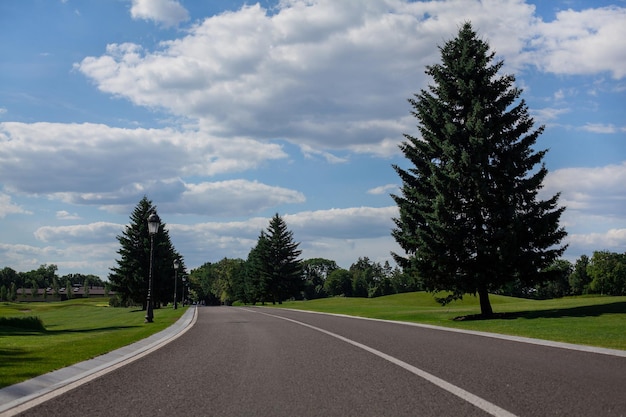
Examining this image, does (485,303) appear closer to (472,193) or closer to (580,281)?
(472,193)

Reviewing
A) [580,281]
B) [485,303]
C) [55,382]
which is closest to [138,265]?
[485,303]

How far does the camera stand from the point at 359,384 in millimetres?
6375

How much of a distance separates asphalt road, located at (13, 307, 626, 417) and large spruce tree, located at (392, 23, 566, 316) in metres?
14.3

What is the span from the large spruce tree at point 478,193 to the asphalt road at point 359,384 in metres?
14.3

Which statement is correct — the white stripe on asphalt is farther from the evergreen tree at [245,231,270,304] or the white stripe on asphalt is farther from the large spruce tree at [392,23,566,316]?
the evergreen tree at [245,231,270,304]

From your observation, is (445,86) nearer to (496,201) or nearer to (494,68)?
(494,68)

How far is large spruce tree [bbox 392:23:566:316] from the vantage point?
2431 centimetres

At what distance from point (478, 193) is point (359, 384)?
20.0m

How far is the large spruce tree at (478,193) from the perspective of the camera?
79.8 ft

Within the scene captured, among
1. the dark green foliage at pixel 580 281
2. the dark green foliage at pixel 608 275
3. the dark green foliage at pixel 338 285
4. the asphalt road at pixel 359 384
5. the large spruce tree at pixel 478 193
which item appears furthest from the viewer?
the dark green foliage at pixel 338 285

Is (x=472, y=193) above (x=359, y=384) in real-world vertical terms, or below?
above

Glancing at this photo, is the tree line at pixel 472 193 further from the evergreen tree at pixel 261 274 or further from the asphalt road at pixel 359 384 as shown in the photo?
the evergreen tree at pixel 261 274

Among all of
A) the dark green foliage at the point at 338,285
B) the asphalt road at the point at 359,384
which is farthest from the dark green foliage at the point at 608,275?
the asphalt road at the point at 359,384

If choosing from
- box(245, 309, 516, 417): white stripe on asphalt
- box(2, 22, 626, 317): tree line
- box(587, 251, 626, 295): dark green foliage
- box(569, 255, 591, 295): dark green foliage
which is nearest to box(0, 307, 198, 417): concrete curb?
box(245, 309, 516, 417): white stripe on asphalt
